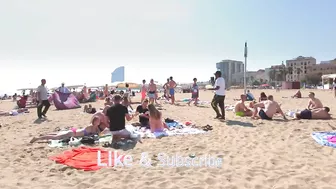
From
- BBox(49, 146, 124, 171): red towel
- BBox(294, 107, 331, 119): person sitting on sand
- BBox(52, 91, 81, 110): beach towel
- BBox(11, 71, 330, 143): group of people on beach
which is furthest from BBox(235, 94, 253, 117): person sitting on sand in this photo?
BBox(52, 91, 81, 110): beach towel

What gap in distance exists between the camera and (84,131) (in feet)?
19.1

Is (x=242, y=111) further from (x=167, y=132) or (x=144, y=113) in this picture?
(x=167, y=132)

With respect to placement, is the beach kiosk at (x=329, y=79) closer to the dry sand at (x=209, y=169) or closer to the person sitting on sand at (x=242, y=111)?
the person sitting on sand at (x=242, y=111)

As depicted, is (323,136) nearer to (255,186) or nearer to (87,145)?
(255,186)

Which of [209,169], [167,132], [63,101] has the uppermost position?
[63,101]

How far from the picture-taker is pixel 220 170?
12.1 ft

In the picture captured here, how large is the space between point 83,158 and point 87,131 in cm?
163

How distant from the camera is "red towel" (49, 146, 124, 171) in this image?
393 centimetres

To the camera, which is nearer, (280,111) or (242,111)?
(280,111)

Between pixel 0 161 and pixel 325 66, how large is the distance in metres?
127

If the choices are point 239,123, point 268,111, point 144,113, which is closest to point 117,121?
point 144,113

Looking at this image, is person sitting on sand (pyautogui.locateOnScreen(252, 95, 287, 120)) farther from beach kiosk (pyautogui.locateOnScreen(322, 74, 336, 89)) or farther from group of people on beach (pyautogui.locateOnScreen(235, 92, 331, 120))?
beach kiosk (pyautogui.locateOnScreen(322, 74, 336, 89))

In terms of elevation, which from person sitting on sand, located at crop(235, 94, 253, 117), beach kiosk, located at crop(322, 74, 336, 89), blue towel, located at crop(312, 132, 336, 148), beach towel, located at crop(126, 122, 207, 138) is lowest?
beach towel, located at crop(126, 122, 207, 138)

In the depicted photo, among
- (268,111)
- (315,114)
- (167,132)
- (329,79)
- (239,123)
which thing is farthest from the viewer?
(329,79)
